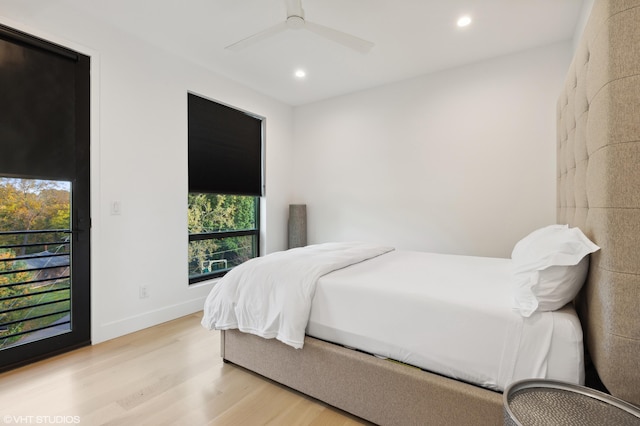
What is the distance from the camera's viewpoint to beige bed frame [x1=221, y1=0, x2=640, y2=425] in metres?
0.99

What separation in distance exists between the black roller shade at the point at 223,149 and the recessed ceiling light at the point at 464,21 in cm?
257

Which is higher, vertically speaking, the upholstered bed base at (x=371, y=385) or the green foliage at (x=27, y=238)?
the green foliage at (x=27, y=238)

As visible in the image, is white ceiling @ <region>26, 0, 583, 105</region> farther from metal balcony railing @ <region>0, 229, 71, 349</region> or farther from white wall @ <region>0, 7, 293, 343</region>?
metal balcony railing @ <region>0, 229, 71, 349</region>

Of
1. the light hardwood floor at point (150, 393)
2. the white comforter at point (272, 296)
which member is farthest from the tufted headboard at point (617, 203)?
the white comforter at point (272, 296)

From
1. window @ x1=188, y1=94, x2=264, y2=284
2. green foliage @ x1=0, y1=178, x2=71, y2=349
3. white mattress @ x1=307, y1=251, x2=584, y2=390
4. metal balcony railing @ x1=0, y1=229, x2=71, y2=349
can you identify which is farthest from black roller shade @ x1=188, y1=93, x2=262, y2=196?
white mattress @ x1=307, y1=251, x2=584, y2=390

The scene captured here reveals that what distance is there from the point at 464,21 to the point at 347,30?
97 centimetres

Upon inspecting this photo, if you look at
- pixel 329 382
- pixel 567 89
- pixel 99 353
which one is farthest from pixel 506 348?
pixel 99 353

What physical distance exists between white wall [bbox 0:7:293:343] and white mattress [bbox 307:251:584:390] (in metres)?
1.91

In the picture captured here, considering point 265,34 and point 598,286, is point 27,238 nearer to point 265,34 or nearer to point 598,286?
point 265,34

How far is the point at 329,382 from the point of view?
5.25ft

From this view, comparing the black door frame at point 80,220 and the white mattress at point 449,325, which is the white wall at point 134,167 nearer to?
the black door frame at point 80,220

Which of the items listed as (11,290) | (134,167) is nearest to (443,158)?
(134,167)

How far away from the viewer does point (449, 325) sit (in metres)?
1.31

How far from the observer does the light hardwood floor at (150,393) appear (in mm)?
1558
